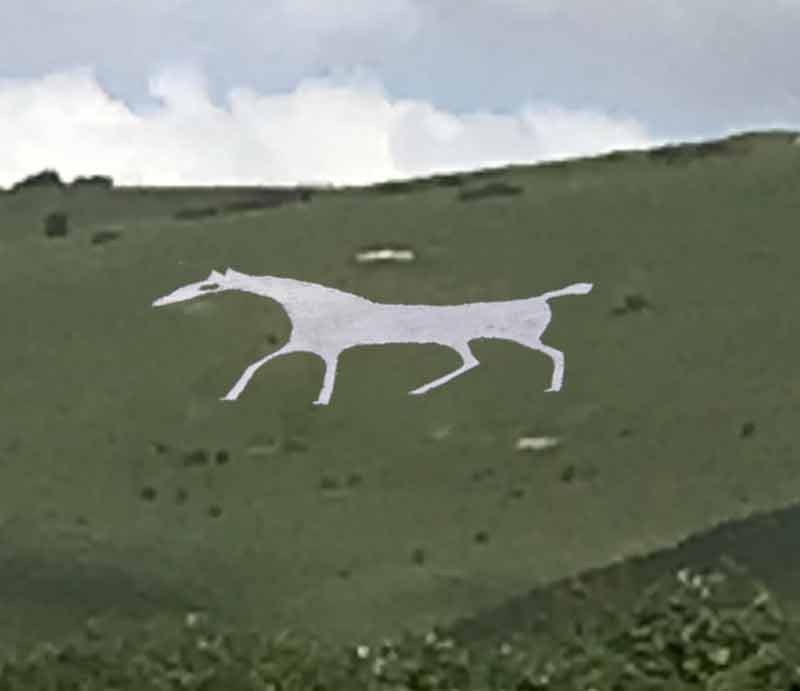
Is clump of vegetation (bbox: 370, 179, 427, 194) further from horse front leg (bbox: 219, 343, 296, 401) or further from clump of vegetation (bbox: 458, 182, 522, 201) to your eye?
horse front leg (bbox: 219, 343, 296, 401)

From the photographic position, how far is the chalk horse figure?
46.3 ft

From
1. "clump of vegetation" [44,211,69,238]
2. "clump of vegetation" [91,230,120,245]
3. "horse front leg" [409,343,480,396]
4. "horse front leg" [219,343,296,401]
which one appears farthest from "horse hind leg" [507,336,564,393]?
"clump of vegetation" [44,211,69,238]

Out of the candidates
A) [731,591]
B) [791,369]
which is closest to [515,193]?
[791,369]

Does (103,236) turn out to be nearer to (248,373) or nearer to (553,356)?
(248,373)

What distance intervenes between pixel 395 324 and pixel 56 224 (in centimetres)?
598

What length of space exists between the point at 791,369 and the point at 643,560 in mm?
2561

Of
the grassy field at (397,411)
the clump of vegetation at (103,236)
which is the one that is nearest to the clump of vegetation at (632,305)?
the grassy field at (397,411)

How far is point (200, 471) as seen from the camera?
13.3m

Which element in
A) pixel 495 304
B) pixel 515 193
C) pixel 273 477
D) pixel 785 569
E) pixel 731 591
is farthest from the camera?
pixel 515 193

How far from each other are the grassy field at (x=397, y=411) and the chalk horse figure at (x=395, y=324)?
5.0 inches

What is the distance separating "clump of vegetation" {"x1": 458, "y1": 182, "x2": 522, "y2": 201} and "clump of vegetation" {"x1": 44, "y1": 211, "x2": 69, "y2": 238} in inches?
172

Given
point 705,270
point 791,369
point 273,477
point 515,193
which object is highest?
point 515,193

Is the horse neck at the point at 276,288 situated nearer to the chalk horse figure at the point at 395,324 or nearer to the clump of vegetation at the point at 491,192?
the chalk horse figure at the point at 395,324

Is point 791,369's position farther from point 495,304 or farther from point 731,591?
point 731,591
